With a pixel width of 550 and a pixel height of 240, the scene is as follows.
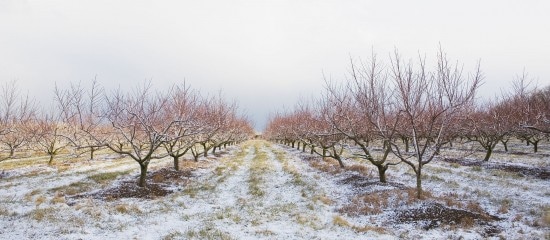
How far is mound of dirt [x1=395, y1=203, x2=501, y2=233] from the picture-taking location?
10867mm

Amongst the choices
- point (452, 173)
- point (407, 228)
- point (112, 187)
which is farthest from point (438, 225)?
point (112, 187)

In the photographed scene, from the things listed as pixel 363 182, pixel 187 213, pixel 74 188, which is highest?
pixel 363 182

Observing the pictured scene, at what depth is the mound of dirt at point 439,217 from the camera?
10867 millimetres

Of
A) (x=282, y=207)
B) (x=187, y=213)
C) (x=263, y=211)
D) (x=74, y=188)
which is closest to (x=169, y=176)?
(x=74, y=188)

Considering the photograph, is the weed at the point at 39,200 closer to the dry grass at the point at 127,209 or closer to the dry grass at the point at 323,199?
the dry grass at the point at 127,209

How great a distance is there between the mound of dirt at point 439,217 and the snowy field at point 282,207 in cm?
3

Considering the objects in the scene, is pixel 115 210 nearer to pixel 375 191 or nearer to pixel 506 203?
pixel 375 191

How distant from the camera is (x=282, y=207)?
46.2 feet

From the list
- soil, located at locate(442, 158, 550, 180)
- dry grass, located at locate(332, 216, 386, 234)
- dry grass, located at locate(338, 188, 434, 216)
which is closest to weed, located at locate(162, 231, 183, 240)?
dry grass, located at locate(332, 216, 386, 234)

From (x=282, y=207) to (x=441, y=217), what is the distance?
5.40 metres

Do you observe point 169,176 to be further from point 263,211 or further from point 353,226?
point 353,226

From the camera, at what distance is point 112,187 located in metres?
18.1

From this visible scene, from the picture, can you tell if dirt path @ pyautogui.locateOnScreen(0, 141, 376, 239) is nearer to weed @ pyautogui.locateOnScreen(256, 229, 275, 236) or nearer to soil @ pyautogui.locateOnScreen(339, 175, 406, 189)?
weed @ pyautogui.locateOnScreen(256, 229, 275, 236)

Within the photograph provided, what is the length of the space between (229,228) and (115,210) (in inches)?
178
